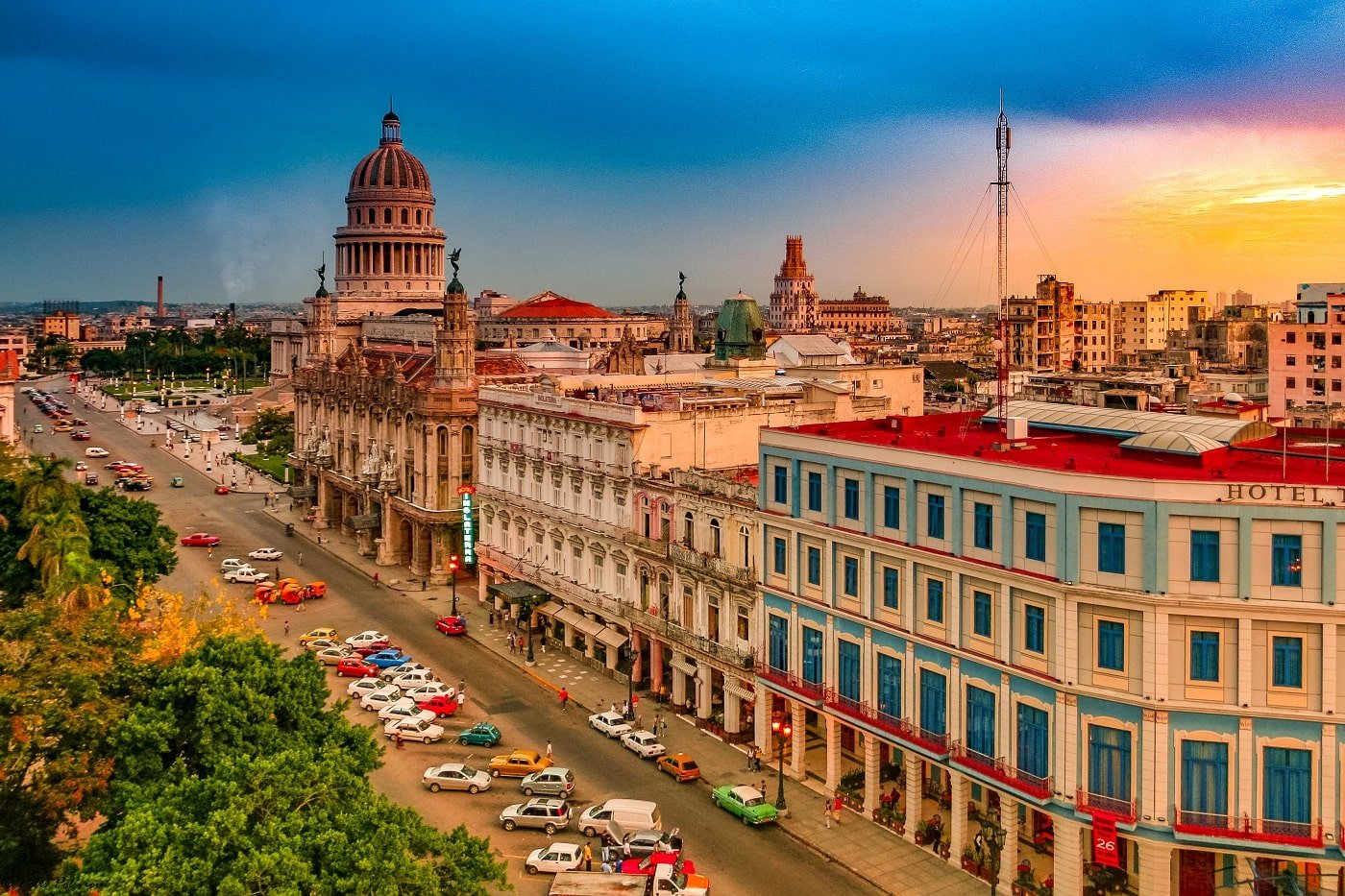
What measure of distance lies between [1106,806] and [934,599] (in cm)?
883

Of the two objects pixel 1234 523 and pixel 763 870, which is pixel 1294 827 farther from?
pixel 763 870

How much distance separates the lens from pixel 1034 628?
123 ft

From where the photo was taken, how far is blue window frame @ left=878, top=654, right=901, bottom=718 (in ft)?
140

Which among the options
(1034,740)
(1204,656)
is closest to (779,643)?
(1034,740)

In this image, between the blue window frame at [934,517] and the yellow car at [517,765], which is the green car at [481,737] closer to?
the yellow car at [517,765]

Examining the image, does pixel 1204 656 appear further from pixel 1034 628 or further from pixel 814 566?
pixel 814 566

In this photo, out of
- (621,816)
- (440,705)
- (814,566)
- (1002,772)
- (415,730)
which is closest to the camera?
(1002,772)

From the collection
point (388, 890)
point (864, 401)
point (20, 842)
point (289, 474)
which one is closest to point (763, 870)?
point (388, 890)

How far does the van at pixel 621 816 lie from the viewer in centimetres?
4338

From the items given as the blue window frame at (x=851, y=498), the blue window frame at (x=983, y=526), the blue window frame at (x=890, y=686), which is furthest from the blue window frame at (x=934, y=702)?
the blue window frame at (x=851, y=498)

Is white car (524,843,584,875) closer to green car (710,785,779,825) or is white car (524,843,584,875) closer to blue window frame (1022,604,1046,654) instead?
green car (710,785,779,825)

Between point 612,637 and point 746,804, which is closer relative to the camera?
point 746,804

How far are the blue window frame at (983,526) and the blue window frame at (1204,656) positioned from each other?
6799mm

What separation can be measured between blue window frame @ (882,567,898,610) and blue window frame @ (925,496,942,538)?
91.4 inches
